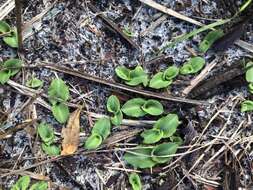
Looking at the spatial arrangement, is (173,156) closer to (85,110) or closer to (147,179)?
(147,179)

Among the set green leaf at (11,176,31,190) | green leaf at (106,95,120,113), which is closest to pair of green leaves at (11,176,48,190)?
green leaf at (11,176,31,190)

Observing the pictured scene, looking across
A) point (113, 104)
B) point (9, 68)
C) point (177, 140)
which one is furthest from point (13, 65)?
point (177, 140)

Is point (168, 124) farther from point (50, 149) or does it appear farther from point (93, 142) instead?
point (50, 149)

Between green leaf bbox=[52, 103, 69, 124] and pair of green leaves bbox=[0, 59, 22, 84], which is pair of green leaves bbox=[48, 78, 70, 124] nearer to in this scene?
green leaf bbox=[52, 103, 69, 124]

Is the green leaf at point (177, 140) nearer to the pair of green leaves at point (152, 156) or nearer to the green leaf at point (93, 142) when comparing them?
the pair of green leaves at point (152, 156)

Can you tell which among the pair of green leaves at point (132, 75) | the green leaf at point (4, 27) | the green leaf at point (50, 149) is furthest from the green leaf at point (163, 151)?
the green leaf at point (4, 27)
